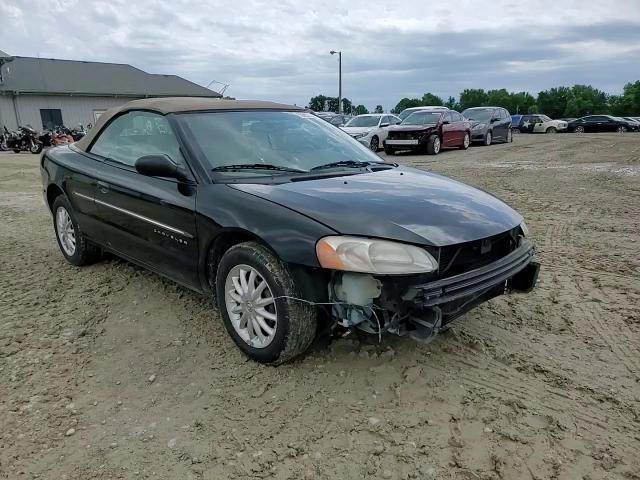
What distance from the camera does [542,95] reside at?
85875mm

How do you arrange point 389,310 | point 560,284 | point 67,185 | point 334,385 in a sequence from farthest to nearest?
point 67,185 → point 560,284 → point 334,385 → point 389,310

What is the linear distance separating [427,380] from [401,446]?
0.56 m

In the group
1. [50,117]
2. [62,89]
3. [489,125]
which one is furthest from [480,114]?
[50,117]

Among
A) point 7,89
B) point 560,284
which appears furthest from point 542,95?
point 560,284

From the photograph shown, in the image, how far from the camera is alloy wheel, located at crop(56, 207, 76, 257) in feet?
15.4

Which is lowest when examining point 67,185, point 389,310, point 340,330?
point 340,330

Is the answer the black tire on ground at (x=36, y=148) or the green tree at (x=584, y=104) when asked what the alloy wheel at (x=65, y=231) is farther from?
the green tree at (x=584, y=104)

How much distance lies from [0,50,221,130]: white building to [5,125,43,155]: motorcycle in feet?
31.5

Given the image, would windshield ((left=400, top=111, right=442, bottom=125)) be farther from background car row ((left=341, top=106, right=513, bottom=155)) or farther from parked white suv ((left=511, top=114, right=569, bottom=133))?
parked white suv ((left=511, top=114, right=569, bottom=133))

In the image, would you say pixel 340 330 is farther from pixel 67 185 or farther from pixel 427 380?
pixel 67 185

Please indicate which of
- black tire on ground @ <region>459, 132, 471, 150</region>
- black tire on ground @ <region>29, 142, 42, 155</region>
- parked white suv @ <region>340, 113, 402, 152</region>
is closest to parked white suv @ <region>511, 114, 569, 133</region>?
black tire on ground @ <region>459, 132, 471, 150</region>

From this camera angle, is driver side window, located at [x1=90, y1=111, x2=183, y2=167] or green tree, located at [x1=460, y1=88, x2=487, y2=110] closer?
driver side window, located at [x1=90, y1=111, x2=183, y2=167]

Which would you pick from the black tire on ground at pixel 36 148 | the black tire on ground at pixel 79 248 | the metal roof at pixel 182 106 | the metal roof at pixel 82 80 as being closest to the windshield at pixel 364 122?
the black tire on ground at pixel 36 148

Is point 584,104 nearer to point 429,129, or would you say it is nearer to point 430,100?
point 430,100
